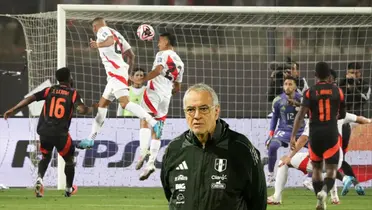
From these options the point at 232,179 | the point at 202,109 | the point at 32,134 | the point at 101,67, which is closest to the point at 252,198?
the point at 232,179

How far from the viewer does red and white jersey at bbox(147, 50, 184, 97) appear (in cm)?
1683

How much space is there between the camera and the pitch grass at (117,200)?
13547 millimetres

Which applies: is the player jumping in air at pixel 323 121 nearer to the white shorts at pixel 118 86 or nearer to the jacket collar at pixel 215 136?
the white shorts at pixel 118 86

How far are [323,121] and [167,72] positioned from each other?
421 cm

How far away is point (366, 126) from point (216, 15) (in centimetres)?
351

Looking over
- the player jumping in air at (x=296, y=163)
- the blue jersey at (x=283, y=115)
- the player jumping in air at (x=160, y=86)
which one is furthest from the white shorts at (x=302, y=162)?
the player jumping in air at (x=160, y=86)

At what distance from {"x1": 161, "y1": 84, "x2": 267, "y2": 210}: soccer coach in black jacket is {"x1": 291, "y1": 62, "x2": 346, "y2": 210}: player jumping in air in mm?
7389

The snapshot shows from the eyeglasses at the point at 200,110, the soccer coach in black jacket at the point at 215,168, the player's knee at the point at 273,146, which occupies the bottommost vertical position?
the player's knee at the point at 273,146

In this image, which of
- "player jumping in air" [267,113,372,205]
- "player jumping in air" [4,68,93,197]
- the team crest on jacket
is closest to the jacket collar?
the team crest on jacket

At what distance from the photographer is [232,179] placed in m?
5.91

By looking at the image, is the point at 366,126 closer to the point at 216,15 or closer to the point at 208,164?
the point at 216,15

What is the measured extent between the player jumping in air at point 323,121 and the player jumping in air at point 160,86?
145 inches

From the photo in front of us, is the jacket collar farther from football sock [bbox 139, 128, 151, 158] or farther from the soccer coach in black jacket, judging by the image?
football sock [bbox 139, 128, 151, 158]

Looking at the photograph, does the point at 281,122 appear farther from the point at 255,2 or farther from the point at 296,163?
the point at 255,2
